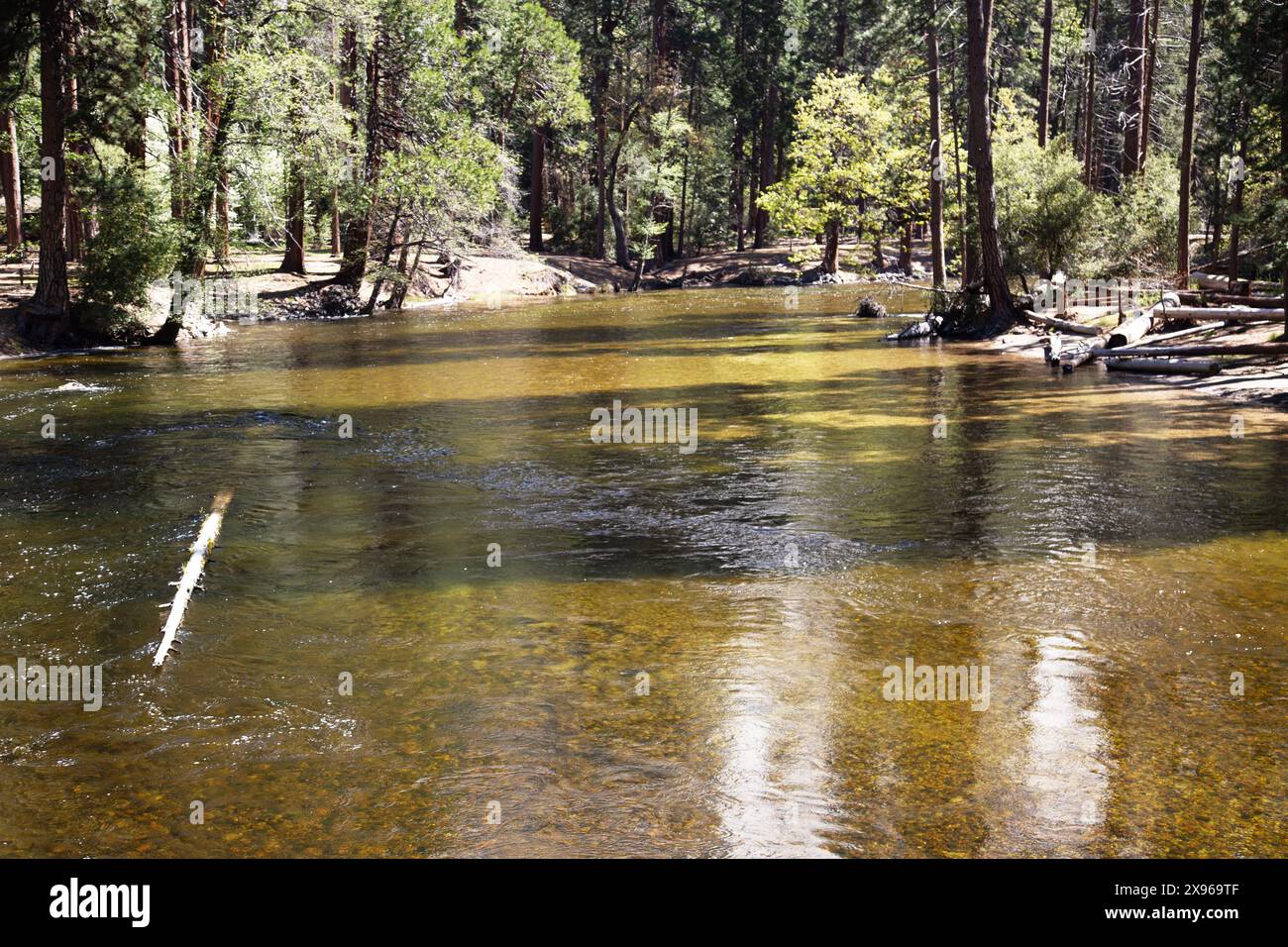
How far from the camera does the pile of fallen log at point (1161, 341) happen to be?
2139cm

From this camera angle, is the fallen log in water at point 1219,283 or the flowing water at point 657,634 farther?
the fallen log in water at point 1219,283

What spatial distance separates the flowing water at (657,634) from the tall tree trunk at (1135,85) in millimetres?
18037

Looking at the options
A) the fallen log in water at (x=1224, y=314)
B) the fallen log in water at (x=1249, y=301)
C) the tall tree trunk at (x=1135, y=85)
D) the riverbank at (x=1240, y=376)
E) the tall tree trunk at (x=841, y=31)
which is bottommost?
the riverbank at (x=1240, y=376)

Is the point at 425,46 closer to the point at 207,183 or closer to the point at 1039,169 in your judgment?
the point at 207,183

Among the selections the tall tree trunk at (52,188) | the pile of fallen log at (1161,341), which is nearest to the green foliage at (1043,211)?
the pile of fallen log at (1161,341)

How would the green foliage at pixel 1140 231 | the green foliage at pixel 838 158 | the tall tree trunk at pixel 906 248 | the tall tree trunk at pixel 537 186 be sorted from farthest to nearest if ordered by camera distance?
1. the tall tree trunk at pixel 537 186
2. the tall tree trunk at pixel 906 248
3. the green foliage at pixel 838 158
4. the green foliage at pixel 1140 231

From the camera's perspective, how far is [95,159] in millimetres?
29219

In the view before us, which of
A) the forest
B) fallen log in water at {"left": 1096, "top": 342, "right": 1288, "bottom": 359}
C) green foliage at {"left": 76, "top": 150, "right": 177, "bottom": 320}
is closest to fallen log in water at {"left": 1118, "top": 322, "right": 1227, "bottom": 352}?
fallen log in water at {"left": 1096, "top": 342, "right": 1288, "bottom": 359}

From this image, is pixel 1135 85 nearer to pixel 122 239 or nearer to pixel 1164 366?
pixel 1164 366

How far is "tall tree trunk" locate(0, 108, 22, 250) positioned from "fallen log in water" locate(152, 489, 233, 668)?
29.1m

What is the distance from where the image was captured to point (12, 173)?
1436 inches

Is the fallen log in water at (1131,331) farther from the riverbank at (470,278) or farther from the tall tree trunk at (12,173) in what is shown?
the tall tree trunk at (12,173)
